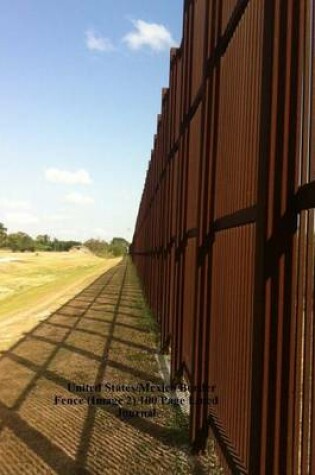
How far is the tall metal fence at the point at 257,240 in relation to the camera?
3242mm

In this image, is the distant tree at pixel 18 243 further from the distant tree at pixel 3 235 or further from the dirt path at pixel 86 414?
the dirt path at pixel 86 414

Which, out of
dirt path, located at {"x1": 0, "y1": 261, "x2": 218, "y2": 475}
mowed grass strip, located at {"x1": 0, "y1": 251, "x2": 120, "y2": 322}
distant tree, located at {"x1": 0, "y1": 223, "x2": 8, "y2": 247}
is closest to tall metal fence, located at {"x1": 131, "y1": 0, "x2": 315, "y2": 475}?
dirt path, located at {"x1": 0, "y1": 261, "x2": 218, "y2": 475}

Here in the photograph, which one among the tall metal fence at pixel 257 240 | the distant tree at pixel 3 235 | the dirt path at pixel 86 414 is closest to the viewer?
the tall metal fence at pixel 257 240

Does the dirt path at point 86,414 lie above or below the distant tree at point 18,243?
below

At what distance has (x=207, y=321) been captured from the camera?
622 cm

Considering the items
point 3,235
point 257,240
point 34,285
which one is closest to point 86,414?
point 257,240

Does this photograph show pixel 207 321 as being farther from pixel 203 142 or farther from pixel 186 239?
pixel 186 239

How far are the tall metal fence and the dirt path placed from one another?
72cm

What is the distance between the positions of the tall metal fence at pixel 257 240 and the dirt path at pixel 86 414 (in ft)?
2.36

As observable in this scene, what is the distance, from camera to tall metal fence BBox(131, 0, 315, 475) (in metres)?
3.24

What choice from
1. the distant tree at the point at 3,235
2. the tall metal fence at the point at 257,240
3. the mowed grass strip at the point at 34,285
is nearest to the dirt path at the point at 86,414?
the tall metal fence at the point at 257,240

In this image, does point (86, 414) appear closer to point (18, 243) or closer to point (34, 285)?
point (34, 285)

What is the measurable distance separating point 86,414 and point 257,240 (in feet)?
15.4

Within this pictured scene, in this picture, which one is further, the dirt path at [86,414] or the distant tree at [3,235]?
the distant tree at [3,235]
